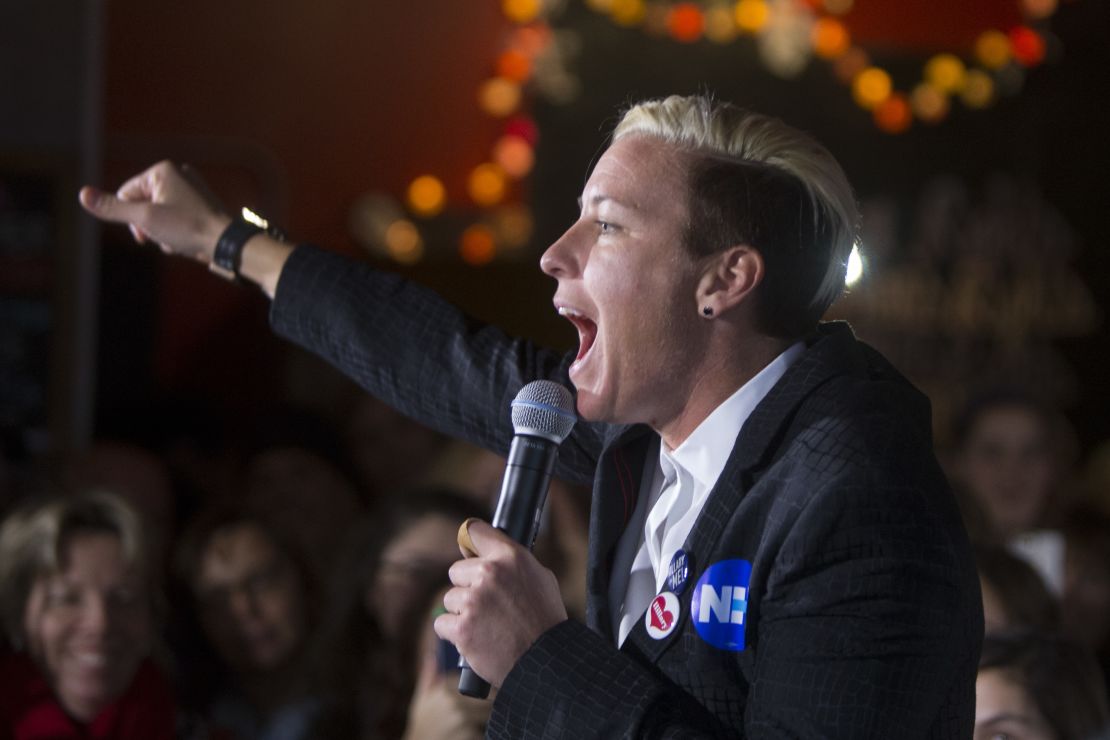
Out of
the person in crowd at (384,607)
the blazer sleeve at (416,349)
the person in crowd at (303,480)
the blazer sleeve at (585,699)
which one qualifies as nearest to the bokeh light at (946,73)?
the person in crowd at (303,480)

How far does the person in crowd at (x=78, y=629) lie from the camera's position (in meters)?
2.82

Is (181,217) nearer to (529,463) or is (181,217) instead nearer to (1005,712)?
(529,463)

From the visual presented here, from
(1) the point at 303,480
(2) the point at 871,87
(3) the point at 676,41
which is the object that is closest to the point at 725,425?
(1) the point at 303,480

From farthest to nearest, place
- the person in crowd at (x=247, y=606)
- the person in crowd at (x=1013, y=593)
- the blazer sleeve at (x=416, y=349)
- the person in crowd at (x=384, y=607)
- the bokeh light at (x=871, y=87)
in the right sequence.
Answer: the bokeh light at (x=871, y=87), the person in crowd at (x=247, y=606), the person in crowd at (x=384, y=607), the person in crowd at (x=1013, y=593), the blazer sleeve at (x=416, y=349)

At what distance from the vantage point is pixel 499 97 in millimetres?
6254

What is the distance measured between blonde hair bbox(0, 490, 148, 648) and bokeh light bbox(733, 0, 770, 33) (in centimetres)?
363

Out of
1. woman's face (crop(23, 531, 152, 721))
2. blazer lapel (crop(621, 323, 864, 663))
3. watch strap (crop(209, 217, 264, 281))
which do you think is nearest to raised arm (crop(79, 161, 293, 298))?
watch strap (crop(209, 217, 264, 281))

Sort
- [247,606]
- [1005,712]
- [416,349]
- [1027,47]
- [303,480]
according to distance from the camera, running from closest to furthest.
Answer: [416,349], [1005,712], [247,606], [303,480], [1027,47]

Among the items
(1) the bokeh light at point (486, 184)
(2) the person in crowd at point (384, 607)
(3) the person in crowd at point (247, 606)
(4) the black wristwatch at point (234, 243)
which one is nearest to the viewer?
(4) the black wristwatch at point (234, 243)

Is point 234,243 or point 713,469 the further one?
point 234,243

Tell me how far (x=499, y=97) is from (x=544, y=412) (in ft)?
16.2

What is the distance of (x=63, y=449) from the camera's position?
428 cm

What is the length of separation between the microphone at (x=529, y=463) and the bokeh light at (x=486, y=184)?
4.84m

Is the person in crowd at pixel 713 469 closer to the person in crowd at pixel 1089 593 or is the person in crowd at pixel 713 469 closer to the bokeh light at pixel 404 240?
the person in crowd at pixel 1089 593
